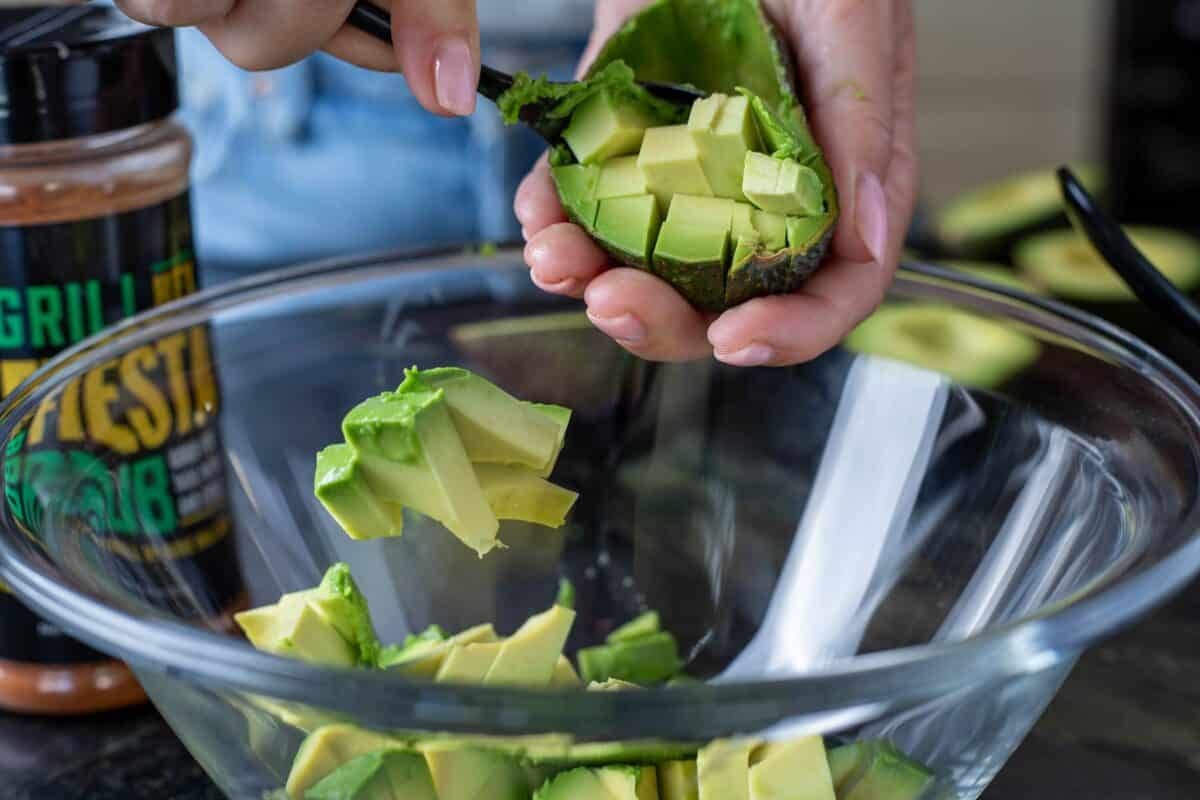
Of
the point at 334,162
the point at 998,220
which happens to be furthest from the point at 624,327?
the point at 998,220

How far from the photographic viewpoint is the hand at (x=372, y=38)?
0.55m

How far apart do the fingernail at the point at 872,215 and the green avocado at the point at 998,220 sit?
2.78 feet

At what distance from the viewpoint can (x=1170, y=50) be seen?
2.36m

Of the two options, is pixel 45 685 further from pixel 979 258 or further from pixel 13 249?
pixel 979 258

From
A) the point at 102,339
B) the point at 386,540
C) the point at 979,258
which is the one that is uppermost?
the point at 102,339

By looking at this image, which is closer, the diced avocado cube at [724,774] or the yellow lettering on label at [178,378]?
the diced avocado cube at [724,774]

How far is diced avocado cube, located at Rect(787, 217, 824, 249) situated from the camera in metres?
0.59

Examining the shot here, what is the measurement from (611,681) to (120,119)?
36 cm

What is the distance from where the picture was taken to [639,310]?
1.97 ft

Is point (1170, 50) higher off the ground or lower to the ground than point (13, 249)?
lower

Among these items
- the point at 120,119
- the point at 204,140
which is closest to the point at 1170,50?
the point at 204,140

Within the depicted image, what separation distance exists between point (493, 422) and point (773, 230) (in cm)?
15

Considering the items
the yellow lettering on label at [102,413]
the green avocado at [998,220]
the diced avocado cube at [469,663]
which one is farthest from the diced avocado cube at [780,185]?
the green avocado at [998,220]

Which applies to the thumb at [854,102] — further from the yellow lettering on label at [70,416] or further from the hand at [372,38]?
the yellow lettering on label at [70,416]
